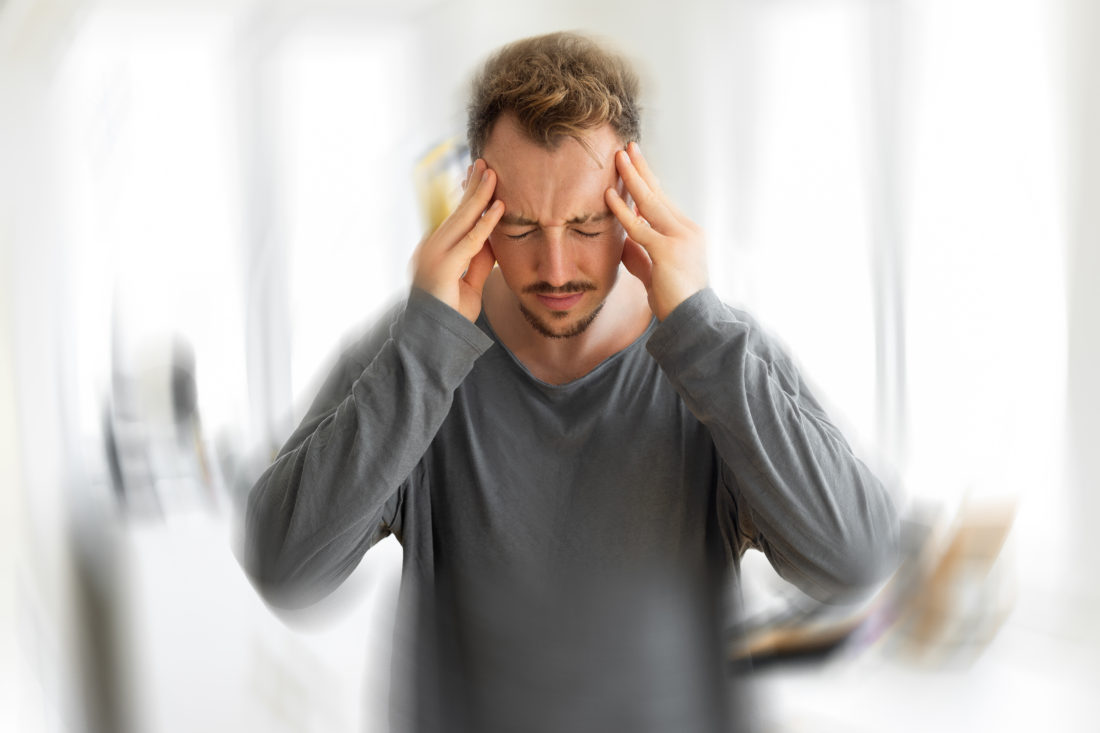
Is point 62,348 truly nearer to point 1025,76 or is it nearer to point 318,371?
point 318,371

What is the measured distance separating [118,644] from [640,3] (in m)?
0.92

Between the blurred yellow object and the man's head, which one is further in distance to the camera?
the blurred yellow object

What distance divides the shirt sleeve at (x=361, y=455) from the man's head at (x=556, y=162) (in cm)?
7

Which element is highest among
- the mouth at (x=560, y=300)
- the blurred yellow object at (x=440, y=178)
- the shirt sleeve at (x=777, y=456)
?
the blurred yellow object at (x=440, y=178)

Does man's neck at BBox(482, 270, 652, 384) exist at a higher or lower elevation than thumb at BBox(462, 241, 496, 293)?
lower

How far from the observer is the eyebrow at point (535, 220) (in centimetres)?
64

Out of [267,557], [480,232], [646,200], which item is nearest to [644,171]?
[646,200]

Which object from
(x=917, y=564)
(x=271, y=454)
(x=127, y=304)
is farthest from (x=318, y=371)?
(x=917, y=564)

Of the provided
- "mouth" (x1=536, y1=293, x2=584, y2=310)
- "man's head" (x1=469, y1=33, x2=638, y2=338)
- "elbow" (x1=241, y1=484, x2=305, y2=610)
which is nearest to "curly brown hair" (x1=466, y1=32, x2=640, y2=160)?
"man's head" (x1=469, y1=33, x2=638, y2=338)

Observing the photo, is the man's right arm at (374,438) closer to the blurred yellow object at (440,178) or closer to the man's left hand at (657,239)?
the man's left hand at (657,239)

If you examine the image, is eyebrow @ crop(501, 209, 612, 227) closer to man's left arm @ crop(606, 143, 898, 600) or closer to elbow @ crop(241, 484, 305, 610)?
man's left arm @ crop(606, 143, 898, 600)

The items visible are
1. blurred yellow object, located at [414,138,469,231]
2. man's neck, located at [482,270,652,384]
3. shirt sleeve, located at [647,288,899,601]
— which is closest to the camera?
shirt sleeve, located at [647,288,899,601]

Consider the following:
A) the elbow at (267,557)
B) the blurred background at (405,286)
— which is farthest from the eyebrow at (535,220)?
the elbow at (267,557)

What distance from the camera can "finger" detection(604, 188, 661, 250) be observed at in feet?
2.05
